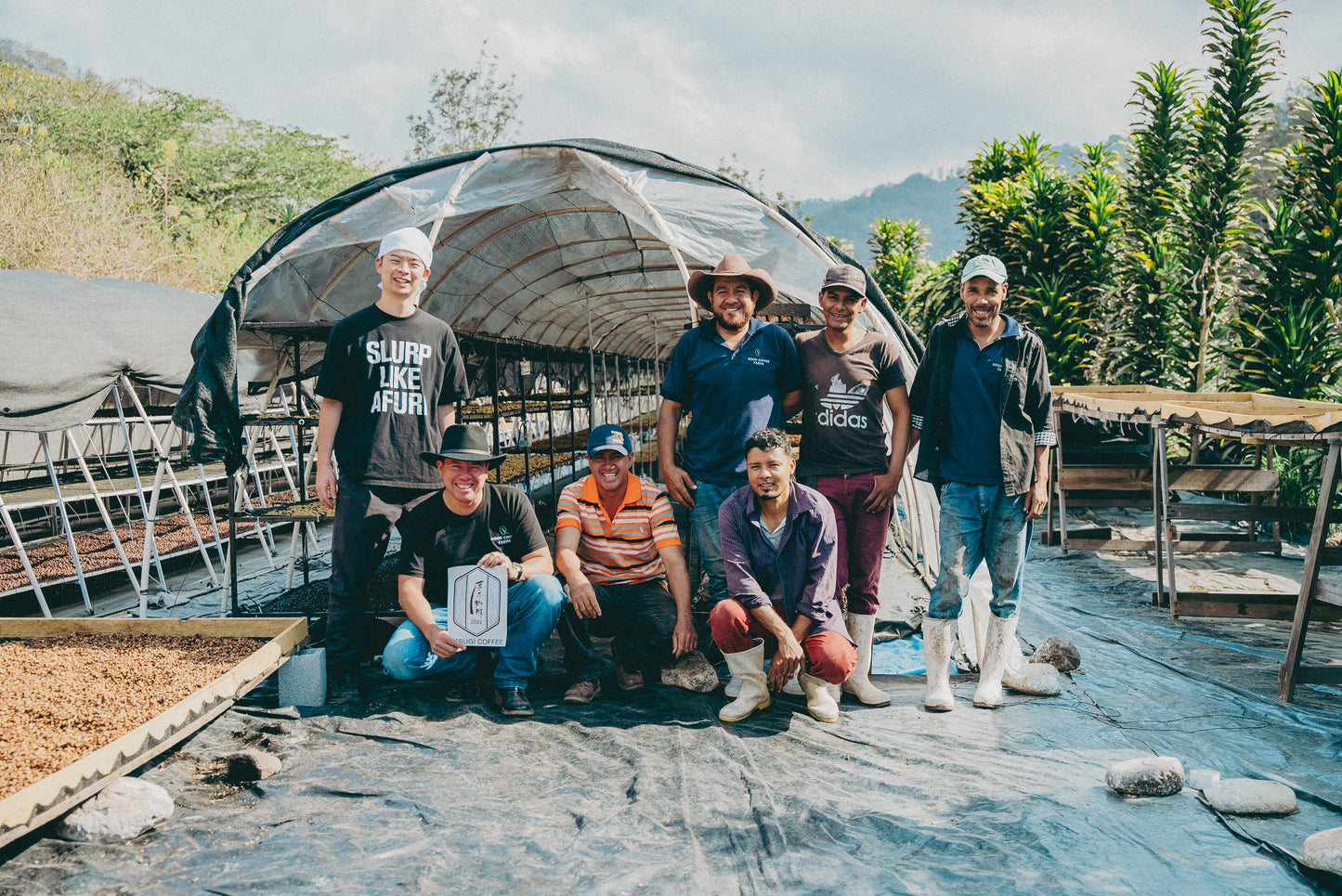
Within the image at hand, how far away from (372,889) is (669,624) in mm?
2047

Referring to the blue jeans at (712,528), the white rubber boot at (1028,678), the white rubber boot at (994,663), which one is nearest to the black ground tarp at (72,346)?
the blue jeans at (712,528)

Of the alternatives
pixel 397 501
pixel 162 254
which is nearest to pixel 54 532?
pixel 397 501

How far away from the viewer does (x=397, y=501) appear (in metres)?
4.51

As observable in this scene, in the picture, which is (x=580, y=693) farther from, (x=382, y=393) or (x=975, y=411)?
(x=975, y=411)

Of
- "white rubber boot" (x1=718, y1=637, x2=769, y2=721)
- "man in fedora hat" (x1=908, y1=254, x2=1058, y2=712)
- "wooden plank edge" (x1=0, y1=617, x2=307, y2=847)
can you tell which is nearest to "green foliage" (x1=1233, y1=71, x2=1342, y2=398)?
"man in fedora hat" (x1=908, y1=254, x2=1058, y2=712)

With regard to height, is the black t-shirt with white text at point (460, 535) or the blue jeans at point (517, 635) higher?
the black t-shirt with white text at point (460, 535)

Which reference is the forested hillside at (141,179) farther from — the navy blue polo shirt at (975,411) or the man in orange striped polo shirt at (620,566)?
the navy blue polo shirt at (975,411)

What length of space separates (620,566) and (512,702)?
2.84 feet

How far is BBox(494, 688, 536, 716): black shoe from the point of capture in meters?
4.18

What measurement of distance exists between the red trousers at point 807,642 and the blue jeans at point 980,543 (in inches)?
22.6

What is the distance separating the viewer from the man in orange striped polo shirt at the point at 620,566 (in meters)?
4.45

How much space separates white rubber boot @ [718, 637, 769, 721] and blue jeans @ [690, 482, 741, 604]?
0.37 m

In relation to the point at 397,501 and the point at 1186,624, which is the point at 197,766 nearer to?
the point at 397,501

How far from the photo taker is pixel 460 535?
4352 mm
